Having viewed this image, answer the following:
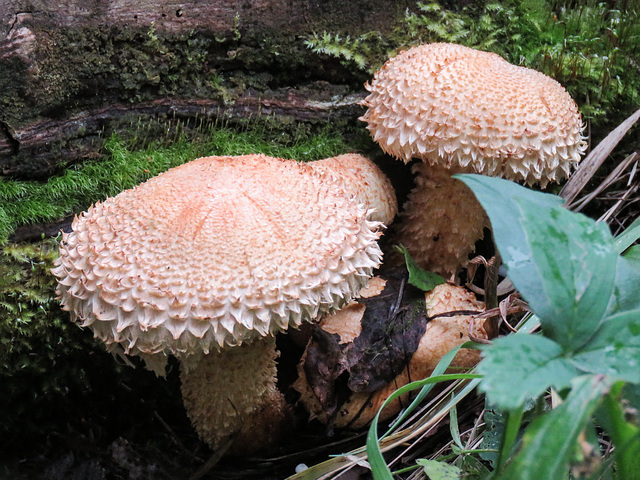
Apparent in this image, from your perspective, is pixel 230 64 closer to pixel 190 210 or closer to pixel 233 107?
pixel 233 107

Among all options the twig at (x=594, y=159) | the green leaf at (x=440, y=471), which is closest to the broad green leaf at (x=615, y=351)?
the green leaf at (x=440, y=471)

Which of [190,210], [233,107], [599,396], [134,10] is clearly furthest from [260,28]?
[599,396]

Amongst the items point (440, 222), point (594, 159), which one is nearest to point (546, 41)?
point (594, 159)

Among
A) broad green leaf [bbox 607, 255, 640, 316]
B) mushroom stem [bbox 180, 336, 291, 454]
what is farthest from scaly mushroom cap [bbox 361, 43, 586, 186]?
mushroom stem [bbox 180, 336, 291, 454]

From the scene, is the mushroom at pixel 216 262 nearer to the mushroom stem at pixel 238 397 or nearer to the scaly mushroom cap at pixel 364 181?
the mushroom stem at pixel 238 397

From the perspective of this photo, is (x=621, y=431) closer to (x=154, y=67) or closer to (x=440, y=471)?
(x=440, y=471)

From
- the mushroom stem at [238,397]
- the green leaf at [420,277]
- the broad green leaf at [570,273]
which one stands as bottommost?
the mushroom stem at [238,397]

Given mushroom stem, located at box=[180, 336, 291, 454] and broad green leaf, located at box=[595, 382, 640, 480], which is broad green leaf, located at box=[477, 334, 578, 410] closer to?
broad green leaf, located at box=[595, 382, 640, 480]
